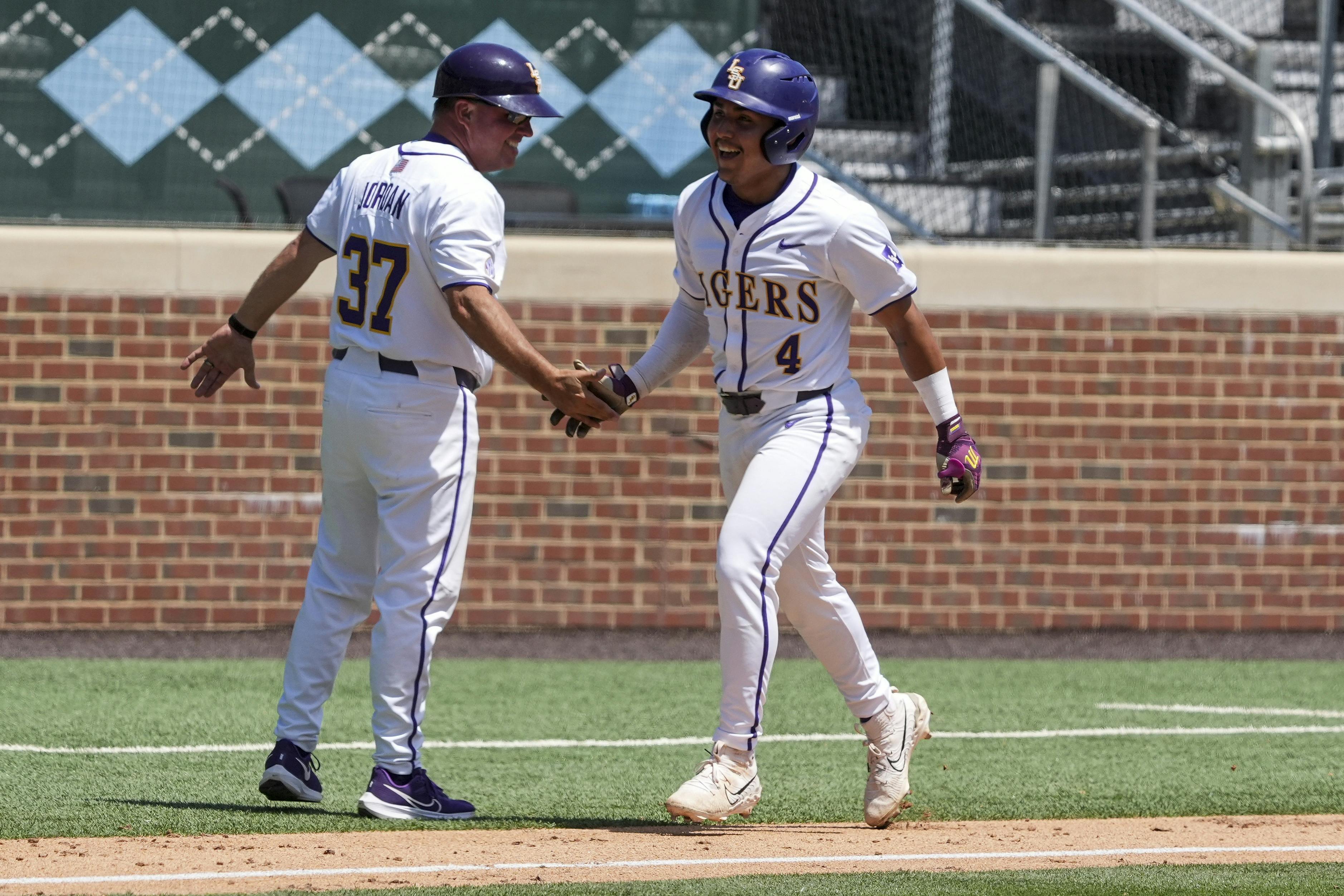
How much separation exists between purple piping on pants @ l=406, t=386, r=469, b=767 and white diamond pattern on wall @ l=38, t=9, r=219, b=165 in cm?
533

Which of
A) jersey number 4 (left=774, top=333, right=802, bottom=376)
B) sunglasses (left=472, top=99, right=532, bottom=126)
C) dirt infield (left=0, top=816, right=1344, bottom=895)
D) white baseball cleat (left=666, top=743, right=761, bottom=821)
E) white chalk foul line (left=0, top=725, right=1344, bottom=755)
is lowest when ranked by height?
white chalk foul line (left=0, top=725, right=1344, bottom=755)

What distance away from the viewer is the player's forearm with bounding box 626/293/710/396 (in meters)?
5.14

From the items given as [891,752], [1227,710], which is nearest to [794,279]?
[891,752]

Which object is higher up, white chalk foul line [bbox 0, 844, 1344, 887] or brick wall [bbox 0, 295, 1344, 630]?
brick wall [bbox 0, 295, 1344, 630]

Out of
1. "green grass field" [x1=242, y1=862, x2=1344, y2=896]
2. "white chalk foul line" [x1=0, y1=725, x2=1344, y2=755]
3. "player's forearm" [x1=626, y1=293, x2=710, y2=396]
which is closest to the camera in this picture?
"green grass field" [x1=242, y1=862, x2=1344, y2=896]

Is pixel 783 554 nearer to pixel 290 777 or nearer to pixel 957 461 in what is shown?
pixel 957 461

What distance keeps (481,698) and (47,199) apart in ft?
12.8

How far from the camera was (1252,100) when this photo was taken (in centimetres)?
1069

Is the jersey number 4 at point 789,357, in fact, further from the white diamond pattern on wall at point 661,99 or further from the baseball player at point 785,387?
the white diamond pattern on wall at point 661,99

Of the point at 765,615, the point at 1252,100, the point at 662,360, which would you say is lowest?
the point at 765,615

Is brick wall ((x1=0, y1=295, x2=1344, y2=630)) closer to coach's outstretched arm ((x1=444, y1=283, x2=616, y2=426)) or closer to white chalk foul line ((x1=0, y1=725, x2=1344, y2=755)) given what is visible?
white chalk foul line ((x1=0, y1=725, x2=1344, y2=755))

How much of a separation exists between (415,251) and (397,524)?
0.73 meters

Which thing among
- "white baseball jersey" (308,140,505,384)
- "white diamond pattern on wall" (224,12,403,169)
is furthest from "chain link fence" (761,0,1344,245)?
"white baseball jersey" (308,140,505,384)

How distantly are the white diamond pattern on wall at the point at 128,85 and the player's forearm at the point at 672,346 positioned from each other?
525 cm
